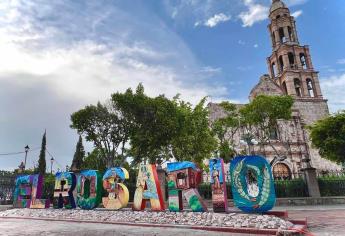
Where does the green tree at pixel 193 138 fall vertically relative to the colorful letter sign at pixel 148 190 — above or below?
above

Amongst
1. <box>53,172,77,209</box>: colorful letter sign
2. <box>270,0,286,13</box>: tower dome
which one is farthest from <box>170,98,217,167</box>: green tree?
<box>270,0,286,13</box>: tower dome

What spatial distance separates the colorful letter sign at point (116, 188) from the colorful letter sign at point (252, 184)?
5.68 meters

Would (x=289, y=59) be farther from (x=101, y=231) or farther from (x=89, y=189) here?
(x=101, y=231)

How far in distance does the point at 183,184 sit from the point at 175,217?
4.66 feet

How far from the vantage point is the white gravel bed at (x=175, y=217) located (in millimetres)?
8100

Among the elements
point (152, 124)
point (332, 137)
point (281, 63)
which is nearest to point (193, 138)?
point (152, 124)

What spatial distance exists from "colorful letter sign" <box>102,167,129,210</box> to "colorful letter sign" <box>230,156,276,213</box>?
5.68 meters

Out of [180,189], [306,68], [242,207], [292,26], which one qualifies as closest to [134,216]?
[180,189]

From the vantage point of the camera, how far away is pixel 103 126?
2403 centimetres

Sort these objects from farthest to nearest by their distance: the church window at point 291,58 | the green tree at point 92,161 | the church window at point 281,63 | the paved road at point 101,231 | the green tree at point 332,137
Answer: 1. the church window at point 281,63
2. the church window at point 291,58
3. the green tree at point 92,161
4. the green tree at point 332,137
5. the paved road at point 101,231

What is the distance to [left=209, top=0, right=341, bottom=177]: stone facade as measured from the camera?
128 ft

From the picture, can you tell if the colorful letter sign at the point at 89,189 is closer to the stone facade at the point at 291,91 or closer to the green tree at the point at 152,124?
the green tree at the point at 152,124

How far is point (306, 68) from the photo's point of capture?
4478cm

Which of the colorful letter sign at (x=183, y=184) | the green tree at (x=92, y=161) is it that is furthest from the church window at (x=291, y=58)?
the colorful letter sign at (x=183, y=184)
